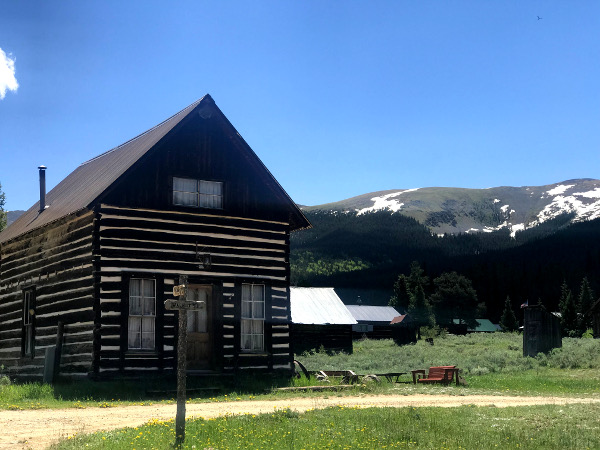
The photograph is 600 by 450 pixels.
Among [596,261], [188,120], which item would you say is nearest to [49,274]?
[188,120]

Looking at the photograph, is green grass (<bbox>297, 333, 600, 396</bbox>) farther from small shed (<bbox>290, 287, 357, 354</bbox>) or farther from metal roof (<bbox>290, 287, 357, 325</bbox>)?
small shed (<bbox>290, 287, 357, 354</bbox>)

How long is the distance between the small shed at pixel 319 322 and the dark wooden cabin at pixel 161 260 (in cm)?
2964

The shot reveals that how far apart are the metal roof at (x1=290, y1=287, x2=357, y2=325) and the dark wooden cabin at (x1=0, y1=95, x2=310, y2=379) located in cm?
2880

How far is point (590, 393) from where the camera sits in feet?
81.1

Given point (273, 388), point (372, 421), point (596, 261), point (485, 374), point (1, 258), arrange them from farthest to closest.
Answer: point (596, 261), point (485, 374), point (1, 258), point (273, 388), point (372, 421)

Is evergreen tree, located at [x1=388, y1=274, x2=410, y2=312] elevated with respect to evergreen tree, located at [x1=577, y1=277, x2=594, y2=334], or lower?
elevated

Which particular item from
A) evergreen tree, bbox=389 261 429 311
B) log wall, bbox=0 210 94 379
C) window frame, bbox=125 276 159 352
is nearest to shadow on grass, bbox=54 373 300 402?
window frame, bbox=125 276 159 352

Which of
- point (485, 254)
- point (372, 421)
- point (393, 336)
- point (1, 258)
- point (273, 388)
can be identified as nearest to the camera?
point (372, 421)

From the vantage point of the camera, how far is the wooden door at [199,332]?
24.2m

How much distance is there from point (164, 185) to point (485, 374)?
16.9 meters

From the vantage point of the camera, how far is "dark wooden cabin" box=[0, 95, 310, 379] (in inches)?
888

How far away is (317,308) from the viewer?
58.2m

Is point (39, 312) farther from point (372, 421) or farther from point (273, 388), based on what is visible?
point (372, 421)

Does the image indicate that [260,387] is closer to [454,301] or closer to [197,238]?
[197,238]
